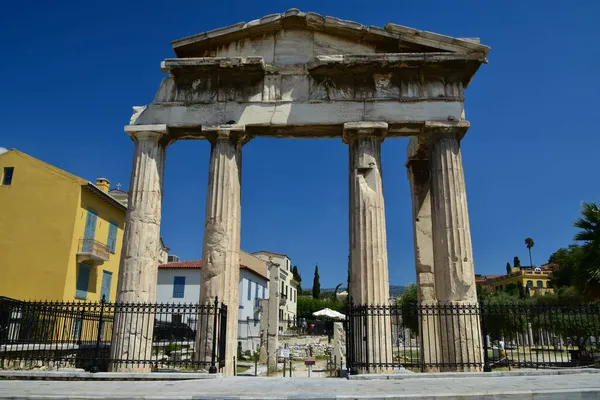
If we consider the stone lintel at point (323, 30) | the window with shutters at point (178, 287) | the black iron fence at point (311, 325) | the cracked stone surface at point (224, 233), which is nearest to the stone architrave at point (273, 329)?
the black iron fence at point (311, 325)

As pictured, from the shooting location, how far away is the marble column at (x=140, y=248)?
12695mm

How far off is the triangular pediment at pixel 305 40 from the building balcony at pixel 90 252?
37.9 ft

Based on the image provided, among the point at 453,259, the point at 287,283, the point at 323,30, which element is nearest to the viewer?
the point at 453,259

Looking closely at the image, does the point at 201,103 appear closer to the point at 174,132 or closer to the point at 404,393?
the point at 174,132

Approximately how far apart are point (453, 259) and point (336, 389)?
5.88 m

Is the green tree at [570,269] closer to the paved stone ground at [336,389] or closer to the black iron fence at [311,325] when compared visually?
the paved stone ground at [336,389]

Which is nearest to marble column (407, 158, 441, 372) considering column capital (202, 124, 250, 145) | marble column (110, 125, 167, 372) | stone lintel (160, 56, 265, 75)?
column capital (202, 124, 250, 145)

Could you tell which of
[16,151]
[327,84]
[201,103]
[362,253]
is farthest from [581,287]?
[16,151]

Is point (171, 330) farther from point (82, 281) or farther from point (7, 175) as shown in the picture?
point (7, 175)

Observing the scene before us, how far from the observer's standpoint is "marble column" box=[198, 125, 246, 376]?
1313 cm

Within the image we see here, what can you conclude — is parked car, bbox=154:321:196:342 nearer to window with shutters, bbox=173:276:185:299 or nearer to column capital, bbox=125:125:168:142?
column capital, bbox=125:125:168:142

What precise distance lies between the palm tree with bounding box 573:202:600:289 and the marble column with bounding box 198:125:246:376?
1057 cm

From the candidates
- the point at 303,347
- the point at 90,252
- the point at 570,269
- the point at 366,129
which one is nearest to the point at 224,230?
the point at 366,129

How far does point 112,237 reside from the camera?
87.5 ft
